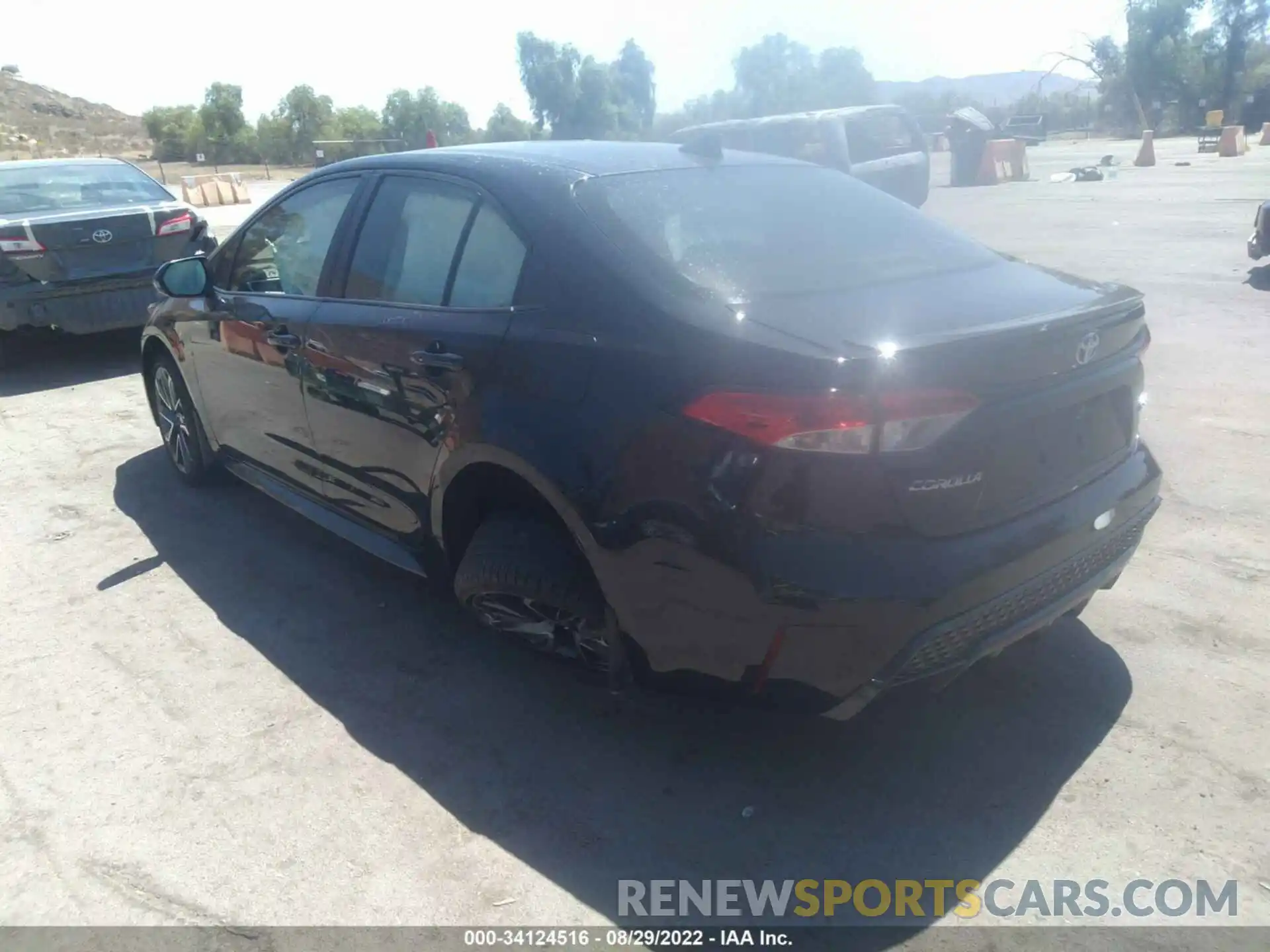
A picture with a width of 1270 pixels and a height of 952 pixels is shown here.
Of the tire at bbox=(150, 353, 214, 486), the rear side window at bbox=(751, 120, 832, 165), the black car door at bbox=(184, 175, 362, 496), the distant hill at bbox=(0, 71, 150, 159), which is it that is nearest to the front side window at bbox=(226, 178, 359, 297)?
the black car door at bbox=(184, 175, 362, 496)

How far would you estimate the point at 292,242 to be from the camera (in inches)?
169

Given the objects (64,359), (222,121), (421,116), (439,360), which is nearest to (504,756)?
(439,360)

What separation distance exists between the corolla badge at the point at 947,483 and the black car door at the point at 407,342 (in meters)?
1.27

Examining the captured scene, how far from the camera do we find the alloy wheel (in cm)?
532

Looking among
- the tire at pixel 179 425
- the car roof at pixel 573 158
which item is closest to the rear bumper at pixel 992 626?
the car roof at pixel 573 158

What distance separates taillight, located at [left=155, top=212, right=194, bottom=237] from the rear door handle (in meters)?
5.95

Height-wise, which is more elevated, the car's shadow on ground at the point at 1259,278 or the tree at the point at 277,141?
the tree at the point at 277,141

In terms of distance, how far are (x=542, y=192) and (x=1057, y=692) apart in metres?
2.21

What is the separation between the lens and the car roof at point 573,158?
340cm

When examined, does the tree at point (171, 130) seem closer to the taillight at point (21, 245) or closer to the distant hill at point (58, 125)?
the distant hill at point (58, 125)

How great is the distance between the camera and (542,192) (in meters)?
3.18

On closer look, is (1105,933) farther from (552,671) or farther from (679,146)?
(679,146)

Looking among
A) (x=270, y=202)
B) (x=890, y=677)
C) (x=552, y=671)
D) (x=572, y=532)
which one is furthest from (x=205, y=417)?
(x=890, y=677)

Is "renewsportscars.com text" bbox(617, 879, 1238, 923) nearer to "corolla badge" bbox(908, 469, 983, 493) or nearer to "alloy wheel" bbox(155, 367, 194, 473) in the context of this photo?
"corolla badge" bbox(908, 469, 983, 493)
